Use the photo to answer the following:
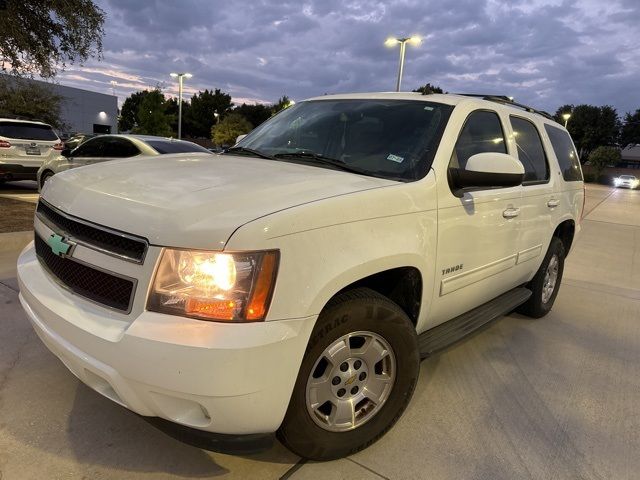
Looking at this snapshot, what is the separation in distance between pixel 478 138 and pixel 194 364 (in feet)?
7.99

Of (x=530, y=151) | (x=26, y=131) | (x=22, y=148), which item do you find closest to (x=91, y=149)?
(x=22, y=148)

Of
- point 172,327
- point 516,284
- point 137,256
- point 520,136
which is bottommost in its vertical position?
point 516,284

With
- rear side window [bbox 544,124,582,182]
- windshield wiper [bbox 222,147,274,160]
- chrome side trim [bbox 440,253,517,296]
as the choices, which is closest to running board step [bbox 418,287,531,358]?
chrome side trim [bbox 440,253,517,296]

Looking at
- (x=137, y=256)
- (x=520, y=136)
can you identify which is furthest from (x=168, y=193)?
(x=520, y=136)

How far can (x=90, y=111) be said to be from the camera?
52750 millimetres

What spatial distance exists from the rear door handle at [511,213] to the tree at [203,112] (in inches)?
3174

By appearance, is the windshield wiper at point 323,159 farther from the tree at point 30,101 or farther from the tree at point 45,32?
the tree at point 30,101

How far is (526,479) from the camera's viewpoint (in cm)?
242

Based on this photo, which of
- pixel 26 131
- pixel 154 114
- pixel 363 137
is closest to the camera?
pixel 363 137

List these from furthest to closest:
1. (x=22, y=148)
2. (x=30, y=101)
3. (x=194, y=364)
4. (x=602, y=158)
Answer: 1. (x=602, y=158)
2. (x=30, y=101)
3. (x=22, y=148)
4. (x=194, y=364)

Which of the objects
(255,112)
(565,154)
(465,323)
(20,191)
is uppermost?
(255,112)

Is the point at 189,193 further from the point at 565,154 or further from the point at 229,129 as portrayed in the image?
the point at 229,129

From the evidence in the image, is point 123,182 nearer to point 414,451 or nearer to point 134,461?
point 134,461

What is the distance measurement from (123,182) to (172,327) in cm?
88
